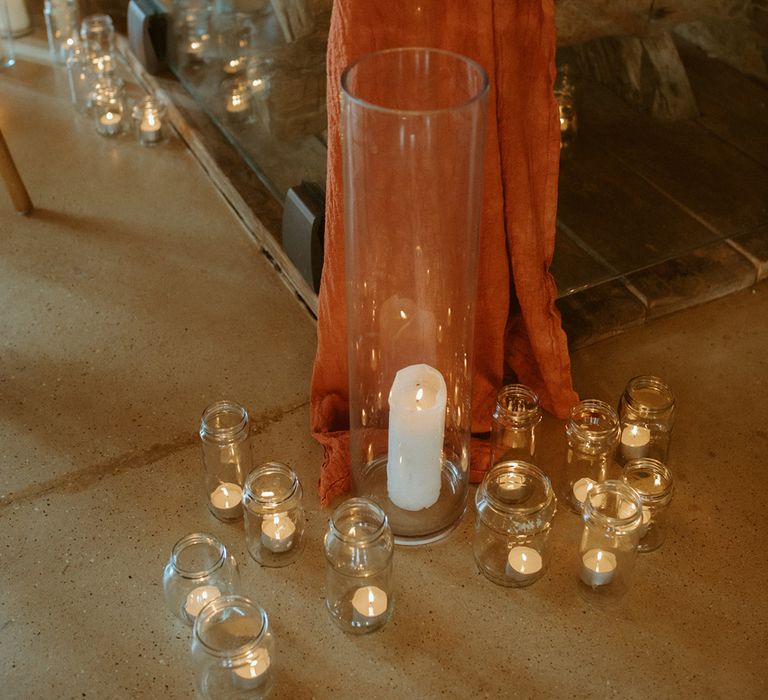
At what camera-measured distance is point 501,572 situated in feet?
4.75

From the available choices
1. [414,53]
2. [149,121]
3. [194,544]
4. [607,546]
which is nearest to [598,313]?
[607,546]

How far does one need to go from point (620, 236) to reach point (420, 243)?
84cm

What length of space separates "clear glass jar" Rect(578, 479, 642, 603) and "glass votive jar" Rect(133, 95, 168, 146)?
1566 mm

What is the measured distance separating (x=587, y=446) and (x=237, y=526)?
1.85 feet

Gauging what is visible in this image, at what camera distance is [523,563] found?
1.43 metres

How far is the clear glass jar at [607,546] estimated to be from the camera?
1400 mm

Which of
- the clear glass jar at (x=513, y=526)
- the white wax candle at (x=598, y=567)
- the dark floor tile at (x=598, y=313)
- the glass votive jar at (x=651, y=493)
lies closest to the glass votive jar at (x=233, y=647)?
the clear glass jar at (x=513, y=526)

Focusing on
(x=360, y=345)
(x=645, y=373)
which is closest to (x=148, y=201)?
(x=360, y=345)

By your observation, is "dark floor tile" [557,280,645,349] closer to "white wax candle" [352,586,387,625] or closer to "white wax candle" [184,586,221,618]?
"white wax candle" [352,586,387,625]

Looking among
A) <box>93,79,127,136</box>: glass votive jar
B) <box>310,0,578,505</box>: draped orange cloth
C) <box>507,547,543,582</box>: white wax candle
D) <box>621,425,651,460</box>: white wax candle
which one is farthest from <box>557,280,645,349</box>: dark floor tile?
<box>93,79,127,136</box>: glass votive jar

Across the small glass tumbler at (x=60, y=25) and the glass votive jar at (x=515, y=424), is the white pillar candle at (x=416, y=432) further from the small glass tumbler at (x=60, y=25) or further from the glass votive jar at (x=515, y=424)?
the small glass tumbler at (x=60, y=25)

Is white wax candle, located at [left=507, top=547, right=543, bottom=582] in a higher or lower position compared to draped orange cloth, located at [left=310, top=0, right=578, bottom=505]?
lower

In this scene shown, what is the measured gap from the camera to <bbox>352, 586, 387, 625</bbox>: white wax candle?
137cm

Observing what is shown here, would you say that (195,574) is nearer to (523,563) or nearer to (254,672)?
(254,672)
